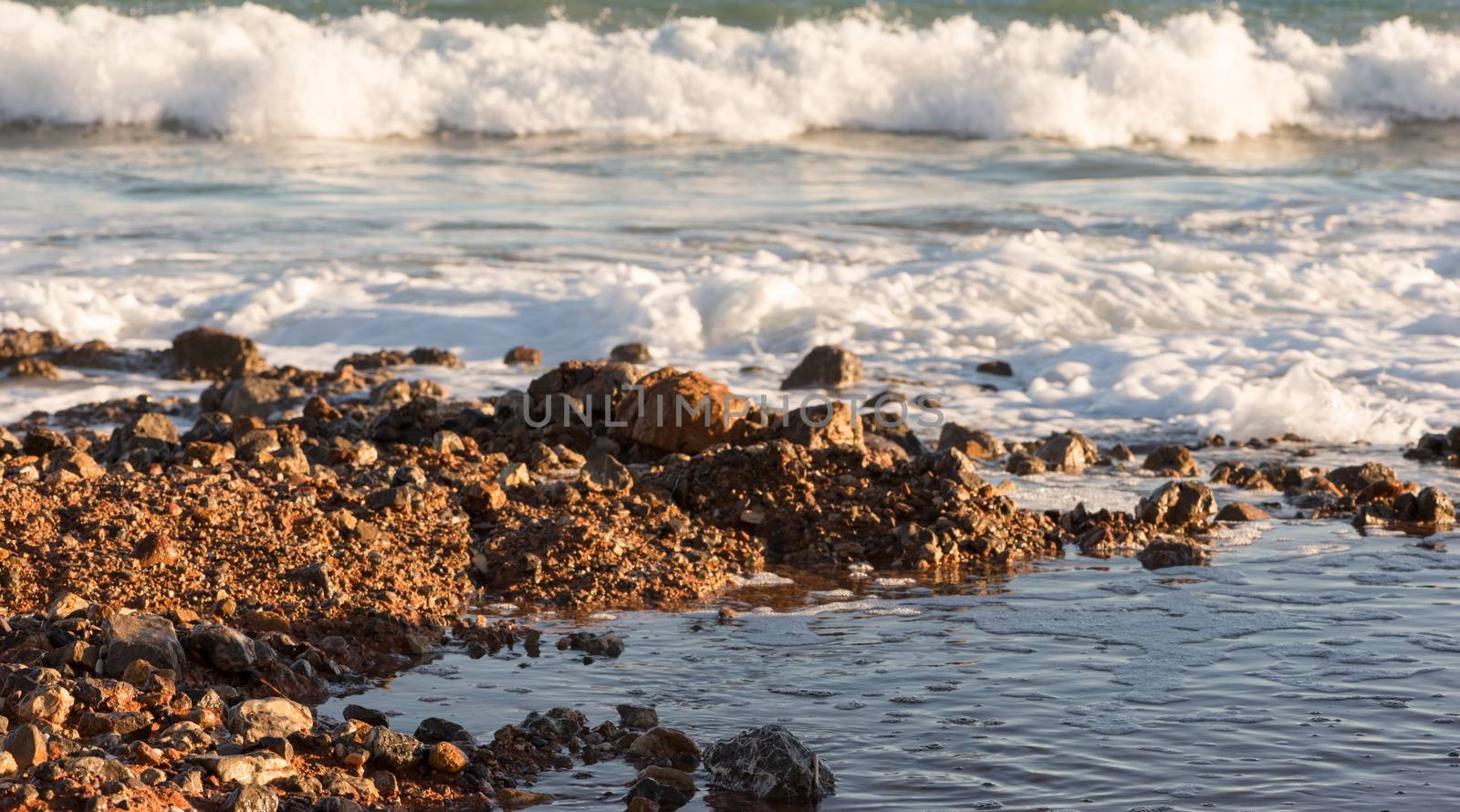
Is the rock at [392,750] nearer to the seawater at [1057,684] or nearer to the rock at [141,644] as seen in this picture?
the seawater at [1057,684]

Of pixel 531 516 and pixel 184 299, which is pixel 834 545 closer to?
pixel 531 516

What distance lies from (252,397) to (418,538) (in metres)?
3.05

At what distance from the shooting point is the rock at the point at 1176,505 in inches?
253

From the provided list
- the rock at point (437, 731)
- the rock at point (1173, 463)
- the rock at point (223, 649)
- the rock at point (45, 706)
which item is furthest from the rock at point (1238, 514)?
the rock at point (45, 706)

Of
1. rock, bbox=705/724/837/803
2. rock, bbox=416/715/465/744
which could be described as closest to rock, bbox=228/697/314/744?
rock, bbox=416/715/465/744

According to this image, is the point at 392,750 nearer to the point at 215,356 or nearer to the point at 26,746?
the point at 26,746

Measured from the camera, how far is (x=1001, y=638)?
195 inches

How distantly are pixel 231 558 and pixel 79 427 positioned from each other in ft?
10.1

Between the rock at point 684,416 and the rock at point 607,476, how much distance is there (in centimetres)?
77

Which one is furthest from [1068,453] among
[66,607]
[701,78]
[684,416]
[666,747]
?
[701,78]

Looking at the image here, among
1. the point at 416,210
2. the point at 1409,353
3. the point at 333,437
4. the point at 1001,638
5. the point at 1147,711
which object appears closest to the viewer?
the point at 1147,711

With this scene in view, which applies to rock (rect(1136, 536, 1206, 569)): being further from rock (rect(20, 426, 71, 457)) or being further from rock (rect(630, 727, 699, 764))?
rock (rect(20, 426, 71, 457))

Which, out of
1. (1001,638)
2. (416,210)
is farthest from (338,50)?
(1001,638)

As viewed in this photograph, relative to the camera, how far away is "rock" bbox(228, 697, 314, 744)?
376 centimetres
